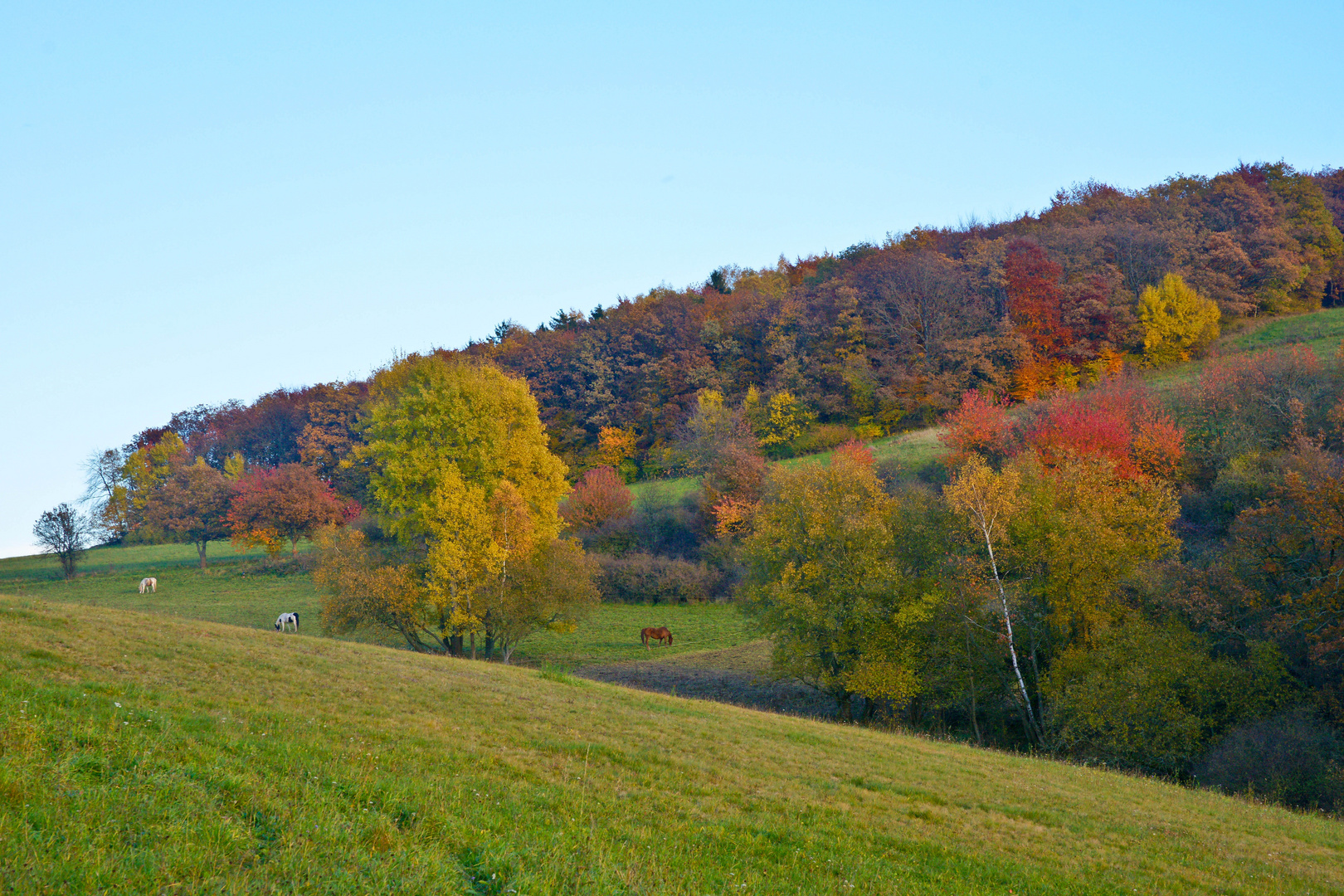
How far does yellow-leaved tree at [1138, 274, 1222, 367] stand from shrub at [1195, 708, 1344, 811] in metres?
52.0

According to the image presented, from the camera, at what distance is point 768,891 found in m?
6.81

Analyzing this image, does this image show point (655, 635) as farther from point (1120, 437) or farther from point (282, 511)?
point (282, 511)

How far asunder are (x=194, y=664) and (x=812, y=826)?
34.7 ft

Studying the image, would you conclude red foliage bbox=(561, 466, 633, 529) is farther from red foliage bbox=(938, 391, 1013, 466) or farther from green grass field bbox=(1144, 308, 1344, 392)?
green grass field bbox=(1144, 308, 1344, 392)

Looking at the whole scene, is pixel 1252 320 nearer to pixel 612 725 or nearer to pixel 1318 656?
pixel 1318 656

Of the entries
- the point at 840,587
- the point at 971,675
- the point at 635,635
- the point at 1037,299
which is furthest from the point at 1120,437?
the point at 1037,299

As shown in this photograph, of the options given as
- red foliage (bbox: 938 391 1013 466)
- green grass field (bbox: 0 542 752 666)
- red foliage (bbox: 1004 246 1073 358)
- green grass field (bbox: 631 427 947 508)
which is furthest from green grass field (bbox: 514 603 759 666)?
red foliage (bbox: 1004 246 1073 358)

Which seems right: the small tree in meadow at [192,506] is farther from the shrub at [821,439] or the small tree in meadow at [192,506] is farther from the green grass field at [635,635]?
the shrub at [821,439]

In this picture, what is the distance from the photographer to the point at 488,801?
7.89 m

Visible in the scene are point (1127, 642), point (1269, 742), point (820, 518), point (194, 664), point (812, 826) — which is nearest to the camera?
point (812, 826)

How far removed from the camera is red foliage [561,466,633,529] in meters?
61.3

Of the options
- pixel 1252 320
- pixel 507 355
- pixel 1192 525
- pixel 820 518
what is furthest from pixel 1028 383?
pixel 507 355

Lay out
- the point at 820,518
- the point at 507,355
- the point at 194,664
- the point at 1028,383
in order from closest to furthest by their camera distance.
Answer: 1. the point at 194,664
2. the point at 820,518
3. the point at 1028,383
4. the point at 507,355

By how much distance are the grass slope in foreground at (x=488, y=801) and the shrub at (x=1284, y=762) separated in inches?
203
